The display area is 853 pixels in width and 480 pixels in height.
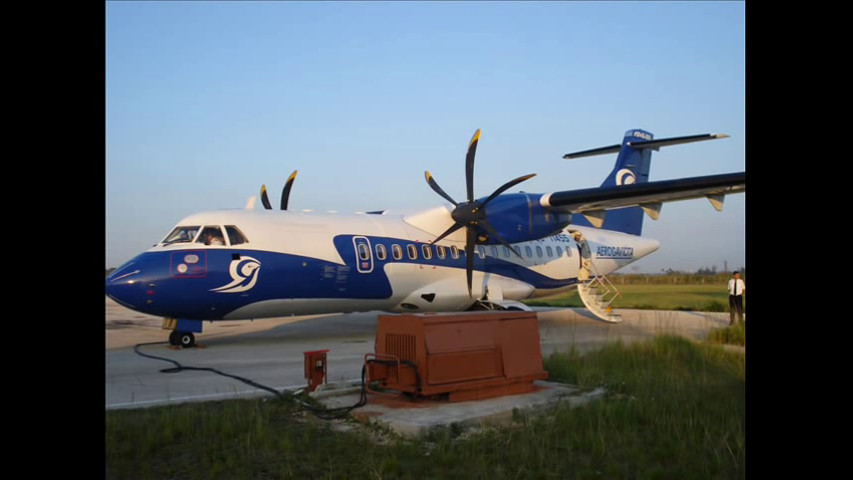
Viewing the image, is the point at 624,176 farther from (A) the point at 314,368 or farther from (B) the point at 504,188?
(A) the point at 314,368

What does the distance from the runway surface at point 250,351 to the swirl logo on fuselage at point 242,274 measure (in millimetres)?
1277

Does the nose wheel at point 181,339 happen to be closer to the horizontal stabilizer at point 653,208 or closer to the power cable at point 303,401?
the power cable at point 303,401

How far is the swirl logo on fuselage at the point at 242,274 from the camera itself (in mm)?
12141

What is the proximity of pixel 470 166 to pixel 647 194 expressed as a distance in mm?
4219

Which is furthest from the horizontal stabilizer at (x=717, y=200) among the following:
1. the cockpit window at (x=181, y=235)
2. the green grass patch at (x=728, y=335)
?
the cockpit window at (x=181, y=235)

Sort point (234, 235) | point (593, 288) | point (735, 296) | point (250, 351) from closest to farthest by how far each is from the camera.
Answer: point (234, 235) → point (250, 351) → point (735, 296) → point (593, 288)

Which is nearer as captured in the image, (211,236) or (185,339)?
(211,236)

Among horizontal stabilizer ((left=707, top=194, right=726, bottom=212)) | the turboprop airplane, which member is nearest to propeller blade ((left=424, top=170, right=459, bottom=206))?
the turboprop airplane

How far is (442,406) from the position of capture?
707 cm

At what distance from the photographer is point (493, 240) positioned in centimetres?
1642

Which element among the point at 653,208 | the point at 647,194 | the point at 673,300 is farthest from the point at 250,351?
the point at 673,300

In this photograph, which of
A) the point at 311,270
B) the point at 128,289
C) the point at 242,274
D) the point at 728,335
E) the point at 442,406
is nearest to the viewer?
the point at 442,406

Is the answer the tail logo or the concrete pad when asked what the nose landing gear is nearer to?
the concrete pad
